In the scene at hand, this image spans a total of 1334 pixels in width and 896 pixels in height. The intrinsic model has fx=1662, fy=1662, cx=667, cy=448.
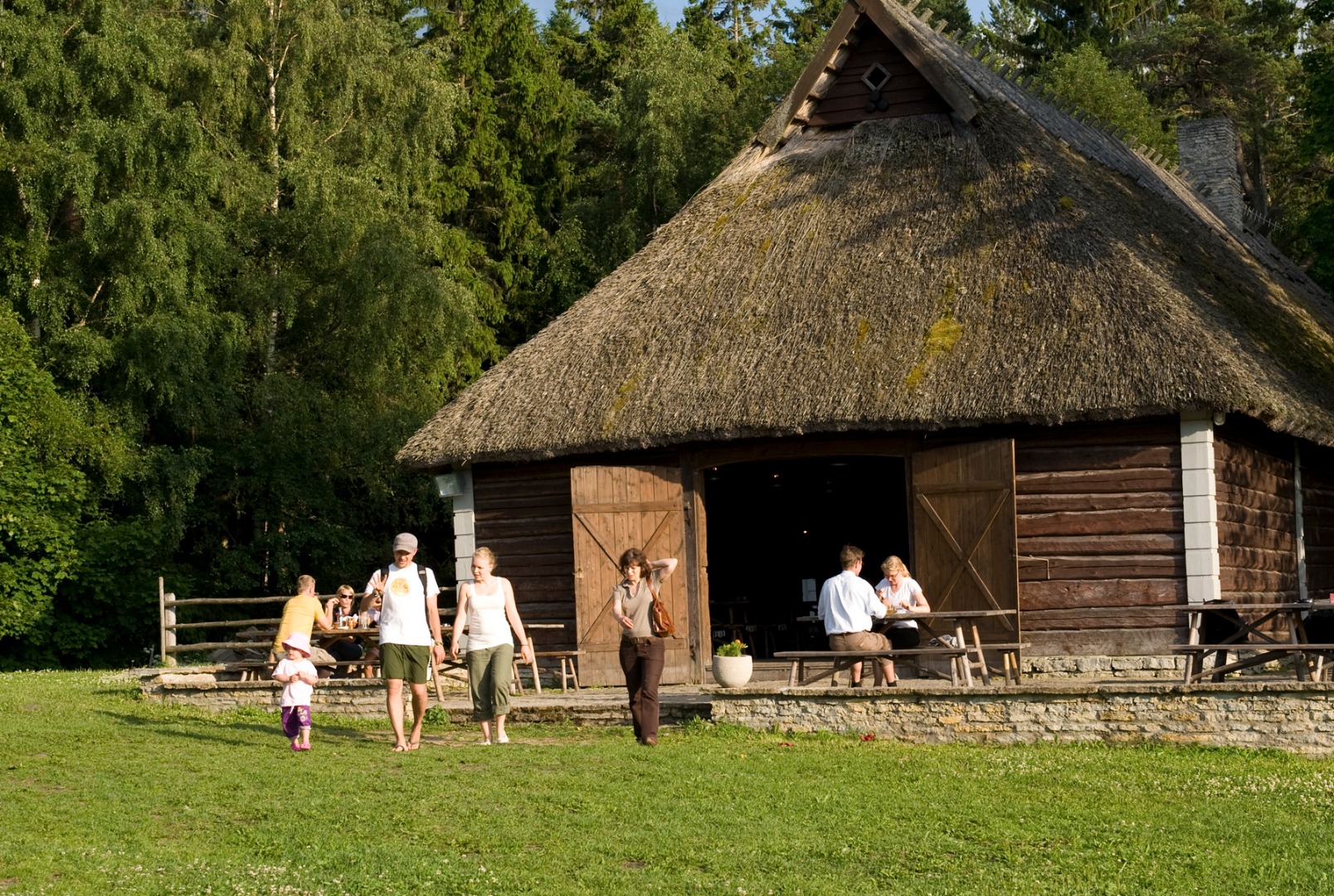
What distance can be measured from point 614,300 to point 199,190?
11715 millimetres

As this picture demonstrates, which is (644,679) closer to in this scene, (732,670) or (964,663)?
(732,670)

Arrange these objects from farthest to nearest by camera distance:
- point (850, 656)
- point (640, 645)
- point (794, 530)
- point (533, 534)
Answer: point (794, 530), point (533, 534), point (850, 656), point (640, 645)

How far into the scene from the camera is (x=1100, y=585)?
16562 mm

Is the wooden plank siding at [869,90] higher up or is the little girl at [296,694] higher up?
the wooden plank siding at [869,90]

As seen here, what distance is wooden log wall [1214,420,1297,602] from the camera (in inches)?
660

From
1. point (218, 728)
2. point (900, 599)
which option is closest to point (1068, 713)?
point (900, 599)

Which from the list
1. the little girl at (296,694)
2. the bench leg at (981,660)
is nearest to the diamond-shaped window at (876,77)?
the bench leg at (981,660)

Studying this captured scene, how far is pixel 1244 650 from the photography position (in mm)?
13680

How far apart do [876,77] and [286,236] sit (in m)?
13.8

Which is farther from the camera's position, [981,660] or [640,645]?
[981,660]

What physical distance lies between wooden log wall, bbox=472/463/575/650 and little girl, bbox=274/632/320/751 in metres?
5.67

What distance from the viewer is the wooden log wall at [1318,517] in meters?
19.7

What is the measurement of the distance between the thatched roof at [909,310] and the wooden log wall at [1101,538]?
0.89 meters

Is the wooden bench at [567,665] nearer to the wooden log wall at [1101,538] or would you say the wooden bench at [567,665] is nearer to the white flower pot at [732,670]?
the white flower pot at [732,670]
